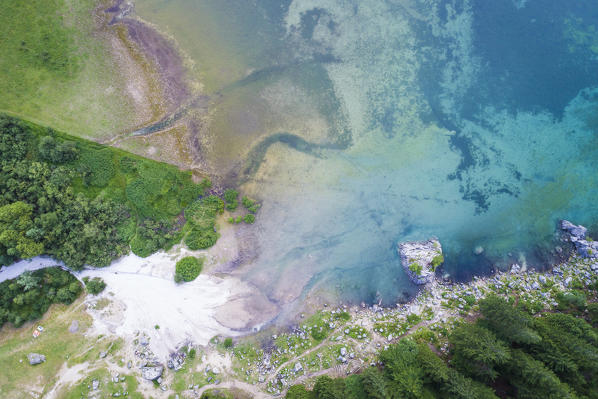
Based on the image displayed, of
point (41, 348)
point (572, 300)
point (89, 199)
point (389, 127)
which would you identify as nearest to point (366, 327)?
point (572, 300)

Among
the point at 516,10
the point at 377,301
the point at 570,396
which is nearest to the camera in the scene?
the point at 570,396

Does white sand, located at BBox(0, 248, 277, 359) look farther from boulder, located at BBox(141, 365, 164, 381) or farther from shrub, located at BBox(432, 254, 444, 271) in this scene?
shrub, located at BBox(432, 254, 444, 271)

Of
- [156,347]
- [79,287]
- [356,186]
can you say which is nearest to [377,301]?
[356,186]

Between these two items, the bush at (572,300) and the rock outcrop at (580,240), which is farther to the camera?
the rock outcrop at (580,240)

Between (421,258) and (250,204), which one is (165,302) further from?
(421,258)

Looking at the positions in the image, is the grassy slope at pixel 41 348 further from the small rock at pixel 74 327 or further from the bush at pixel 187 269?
the bush at pixel 187 269

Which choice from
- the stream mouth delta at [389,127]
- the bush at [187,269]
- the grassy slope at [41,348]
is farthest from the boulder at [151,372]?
the stream mouth delta at [389,127]

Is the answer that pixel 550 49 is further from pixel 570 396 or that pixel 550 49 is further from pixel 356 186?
pixel 570 396
